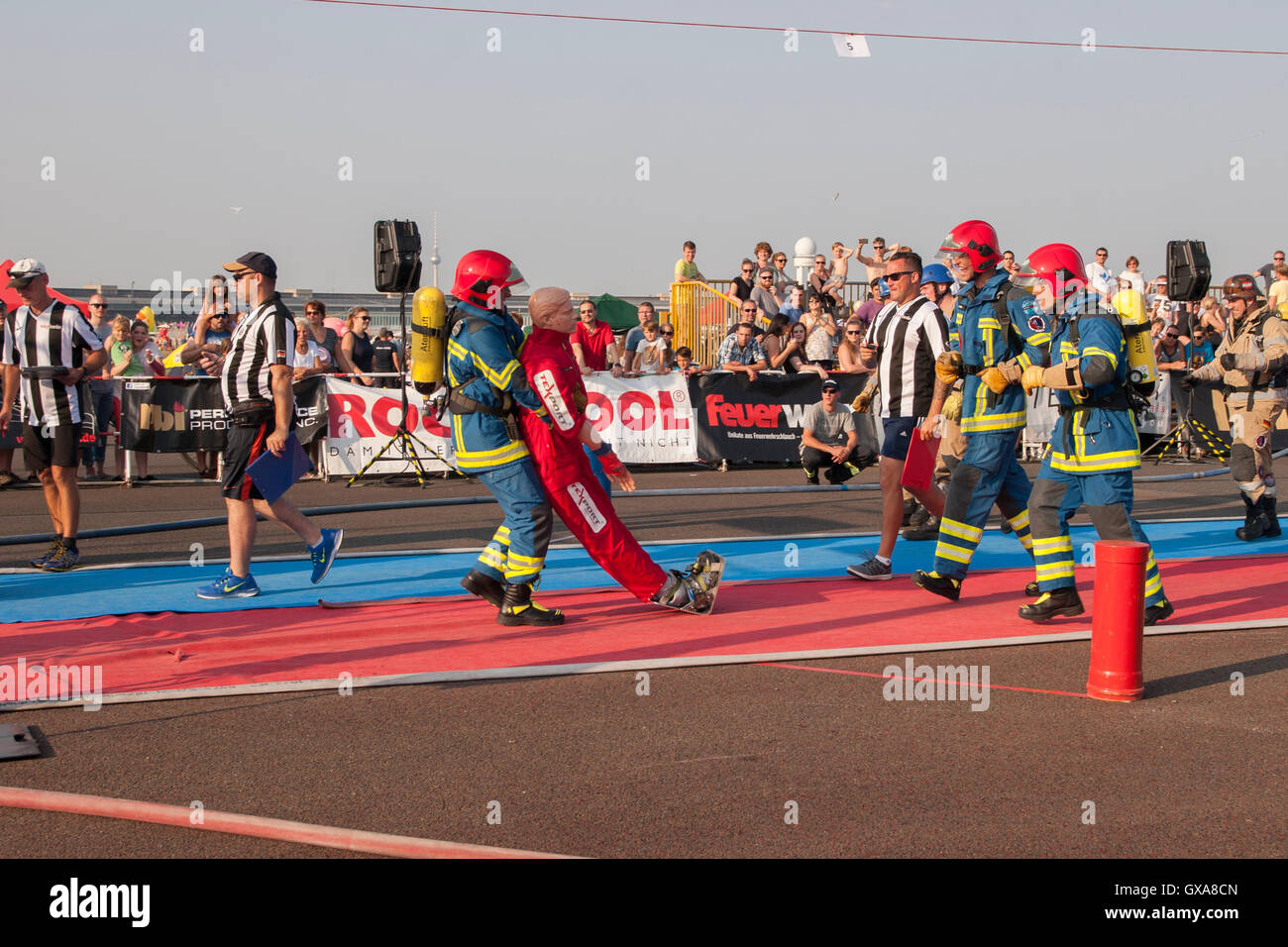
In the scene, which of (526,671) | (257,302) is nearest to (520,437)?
(526,671)

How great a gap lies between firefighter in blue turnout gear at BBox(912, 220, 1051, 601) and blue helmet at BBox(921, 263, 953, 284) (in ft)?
8.90

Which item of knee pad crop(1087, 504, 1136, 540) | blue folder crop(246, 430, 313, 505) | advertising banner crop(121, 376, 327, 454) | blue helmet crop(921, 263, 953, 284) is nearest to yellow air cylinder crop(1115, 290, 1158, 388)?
knee pad crop(1087, 504, 1136, 540)

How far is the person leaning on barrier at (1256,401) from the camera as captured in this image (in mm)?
9977

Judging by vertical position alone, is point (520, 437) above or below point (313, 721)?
above

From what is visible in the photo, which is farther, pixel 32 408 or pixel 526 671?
pixel 32 408

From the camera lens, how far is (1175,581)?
822 centimetres

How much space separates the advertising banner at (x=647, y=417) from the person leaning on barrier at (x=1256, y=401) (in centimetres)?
791

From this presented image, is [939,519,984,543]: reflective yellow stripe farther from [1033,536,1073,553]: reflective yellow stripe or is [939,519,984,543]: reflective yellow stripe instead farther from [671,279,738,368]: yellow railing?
[671,279,738,368]: yellow railing

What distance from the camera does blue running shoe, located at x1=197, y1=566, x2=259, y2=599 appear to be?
766cm

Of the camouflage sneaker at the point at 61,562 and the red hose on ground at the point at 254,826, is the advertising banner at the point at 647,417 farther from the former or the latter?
the red hose on ground at the point at 254,826

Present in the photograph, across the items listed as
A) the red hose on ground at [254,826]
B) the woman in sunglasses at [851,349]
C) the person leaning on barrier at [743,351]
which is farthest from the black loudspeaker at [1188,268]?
the red hose on ground at [254,826]

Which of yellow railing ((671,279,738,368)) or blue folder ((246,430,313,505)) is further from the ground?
yellow railing ((671,279,738,368))
